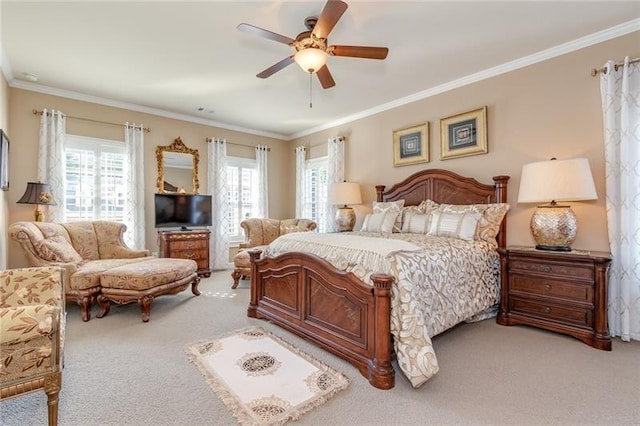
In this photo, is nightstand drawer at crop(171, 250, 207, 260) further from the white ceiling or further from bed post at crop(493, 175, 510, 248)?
bed post at crop(493, 175, 510, 248)

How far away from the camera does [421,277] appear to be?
2273 millimetres

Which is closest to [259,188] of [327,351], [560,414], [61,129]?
[61,129]

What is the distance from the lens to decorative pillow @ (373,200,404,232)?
13.5 ft

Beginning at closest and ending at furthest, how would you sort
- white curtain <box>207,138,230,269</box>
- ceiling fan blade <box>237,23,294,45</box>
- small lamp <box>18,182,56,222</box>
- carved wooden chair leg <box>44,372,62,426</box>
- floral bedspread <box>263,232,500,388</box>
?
carved wooden chair leg <box>44,372,62,426</box>
floral bedspread <box>263,232,500,388</box>
ceiling fan blade <box>237,23,294,45</box>
small lamp <box>18,182,56,222</box>
white curtain <box>207,138,230,269</box>

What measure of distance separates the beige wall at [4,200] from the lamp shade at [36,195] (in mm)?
212

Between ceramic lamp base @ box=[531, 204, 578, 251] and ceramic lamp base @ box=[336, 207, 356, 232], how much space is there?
8.59 feet

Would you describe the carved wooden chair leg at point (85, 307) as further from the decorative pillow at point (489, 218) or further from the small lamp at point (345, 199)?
the decorative pillow at point (489, 218)

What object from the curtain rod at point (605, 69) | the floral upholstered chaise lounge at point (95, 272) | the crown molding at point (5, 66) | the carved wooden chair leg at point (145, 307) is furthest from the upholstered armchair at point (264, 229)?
the curtain rod at point (605, 69)

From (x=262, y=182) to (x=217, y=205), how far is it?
107 cm

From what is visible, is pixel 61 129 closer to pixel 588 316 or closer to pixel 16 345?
pixel 16 345

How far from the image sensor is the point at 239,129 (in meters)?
6.16

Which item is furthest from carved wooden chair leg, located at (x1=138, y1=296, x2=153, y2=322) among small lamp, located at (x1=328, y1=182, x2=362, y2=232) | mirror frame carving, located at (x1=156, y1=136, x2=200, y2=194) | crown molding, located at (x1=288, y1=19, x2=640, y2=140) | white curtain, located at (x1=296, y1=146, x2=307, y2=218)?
crown molding, located at (x1=288, y1=19, x2=640, y2=140)

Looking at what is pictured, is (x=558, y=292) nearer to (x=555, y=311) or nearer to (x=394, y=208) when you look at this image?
(x=555, y=311)

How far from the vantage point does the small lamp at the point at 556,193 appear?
270 centimetres
